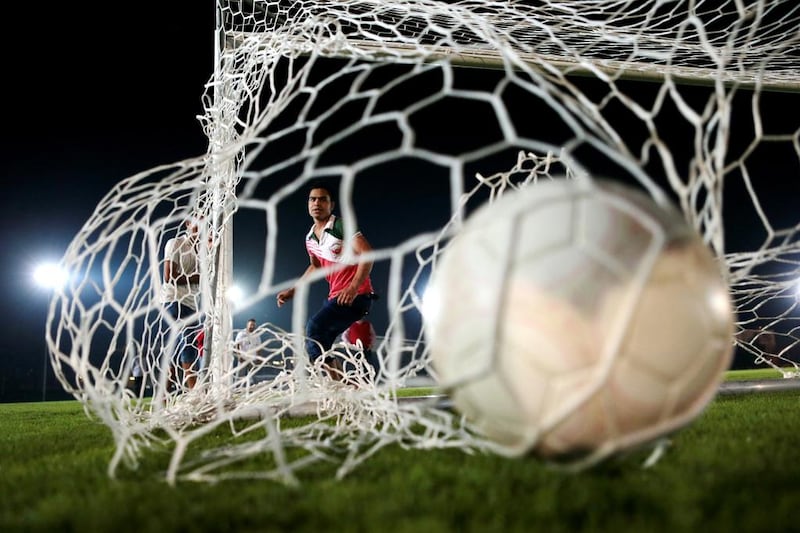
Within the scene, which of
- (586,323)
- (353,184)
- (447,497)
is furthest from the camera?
(353,184)

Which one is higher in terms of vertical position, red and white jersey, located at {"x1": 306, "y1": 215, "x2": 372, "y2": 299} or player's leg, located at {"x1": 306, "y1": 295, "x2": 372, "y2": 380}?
red and white jersey, located at {"x1": 306, "y1": 215, "x2": 372, "y2": 299}

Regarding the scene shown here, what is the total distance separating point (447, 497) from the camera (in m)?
1.54

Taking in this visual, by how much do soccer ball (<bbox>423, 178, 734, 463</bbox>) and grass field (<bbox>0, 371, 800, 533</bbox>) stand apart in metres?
0.15

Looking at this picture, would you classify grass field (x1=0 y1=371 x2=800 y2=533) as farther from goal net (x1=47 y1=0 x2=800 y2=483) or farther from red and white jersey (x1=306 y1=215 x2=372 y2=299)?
red and white jersey (x1=306 y1=215 x2=372 y2=299)

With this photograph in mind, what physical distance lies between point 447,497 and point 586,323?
1.91 feet

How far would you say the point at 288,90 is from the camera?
8.33 feet

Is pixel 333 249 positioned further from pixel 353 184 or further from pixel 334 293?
pixel 353 184

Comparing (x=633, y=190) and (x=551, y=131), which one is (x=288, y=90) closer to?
(x=633, y=190)

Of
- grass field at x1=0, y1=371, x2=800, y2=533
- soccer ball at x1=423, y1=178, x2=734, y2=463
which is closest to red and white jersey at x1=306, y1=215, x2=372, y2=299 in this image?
grass field at x1=0, y1=371, x2=800, y2=533

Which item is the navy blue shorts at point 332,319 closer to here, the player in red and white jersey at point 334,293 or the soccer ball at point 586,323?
the player in red and white jersey at point 334,293

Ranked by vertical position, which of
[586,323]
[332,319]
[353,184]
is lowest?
[332,319]

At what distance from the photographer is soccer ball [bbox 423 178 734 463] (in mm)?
1297

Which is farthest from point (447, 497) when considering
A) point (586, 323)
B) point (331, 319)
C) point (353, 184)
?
point (331, 319)

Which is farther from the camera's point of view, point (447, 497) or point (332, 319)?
point (332, 319)
